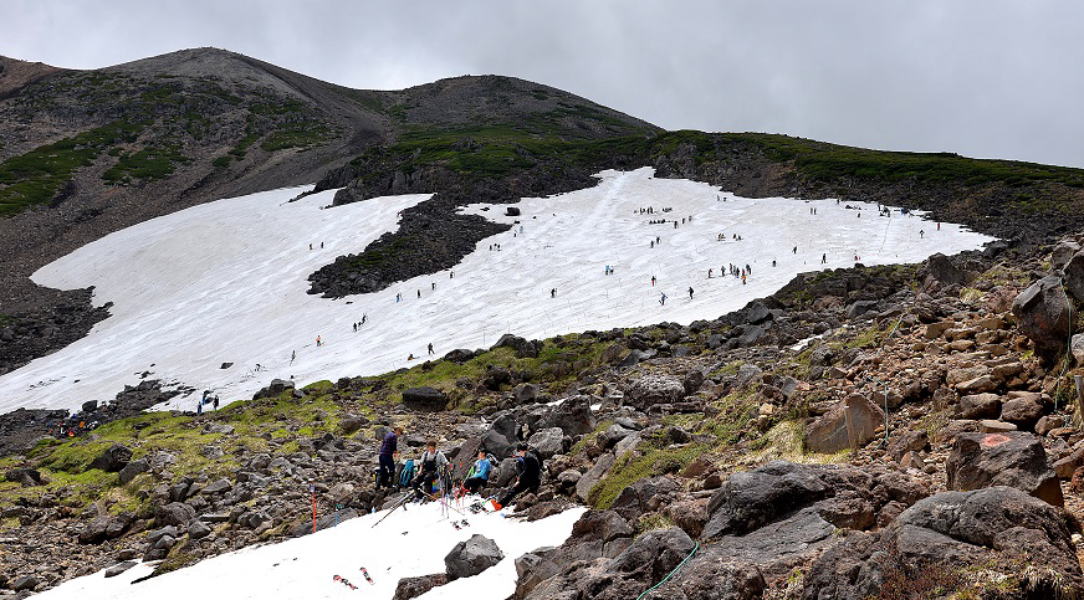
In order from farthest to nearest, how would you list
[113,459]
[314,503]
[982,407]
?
[113,459] → [314,503] → [982,407]

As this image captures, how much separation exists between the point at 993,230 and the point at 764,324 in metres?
43.1

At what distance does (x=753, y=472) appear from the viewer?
8.37 m

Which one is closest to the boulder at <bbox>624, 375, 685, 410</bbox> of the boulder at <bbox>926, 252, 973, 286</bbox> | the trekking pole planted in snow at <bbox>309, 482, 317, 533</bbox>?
the trekking pole planted in snow at <bbox>309, 482, 317, 533</bbox>

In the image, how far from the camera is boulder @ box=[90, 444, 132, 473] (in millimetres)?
25000

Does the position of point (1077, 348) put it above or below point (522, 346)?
above

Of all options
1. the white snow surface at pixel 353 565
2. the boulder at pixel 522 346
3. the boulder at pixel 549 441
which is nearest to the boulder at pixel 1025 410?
the white snow surface at pixel 353 565

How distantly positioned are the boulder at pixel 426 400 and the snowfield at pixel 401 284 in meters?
12.8

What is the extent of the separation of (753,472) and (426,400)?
28.6 meters

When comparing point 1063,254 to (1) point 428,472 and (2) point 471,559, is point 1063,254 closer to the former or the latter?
(2) point 471,559

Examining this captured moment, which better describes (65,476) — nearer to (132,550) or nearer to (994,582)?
(132,550)

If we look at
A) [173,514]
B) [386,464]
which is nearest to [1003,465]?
[386,464]

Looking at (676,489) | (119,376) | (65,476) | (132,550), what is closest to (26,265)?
(119,376)

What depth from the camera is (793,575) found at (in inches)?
247

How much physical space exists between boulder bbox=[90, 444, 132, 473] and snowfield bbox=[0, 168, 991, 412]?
2213 centimetres
